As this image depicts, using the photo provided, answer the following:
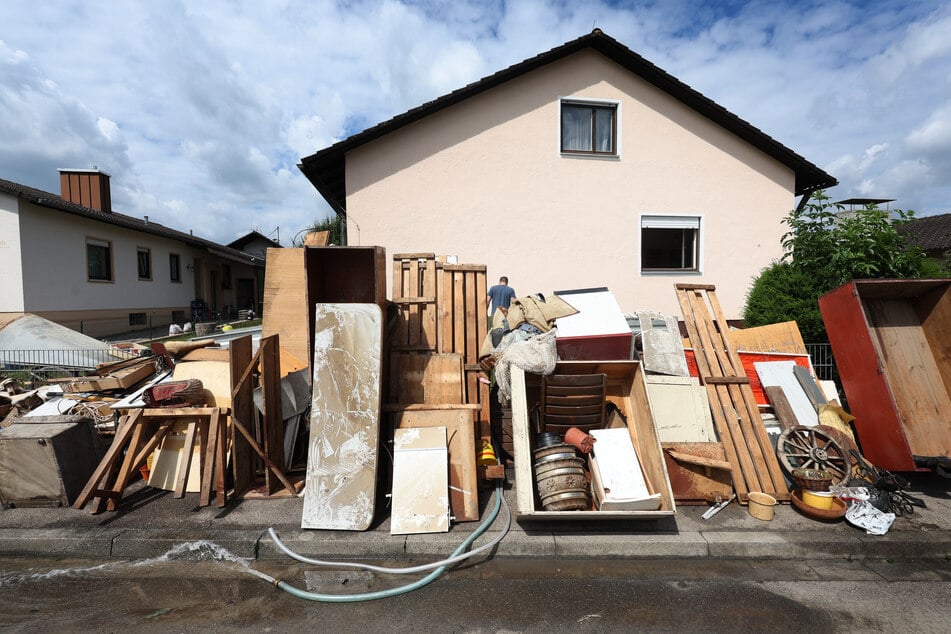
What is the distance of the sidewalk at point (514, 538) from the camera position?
337cm

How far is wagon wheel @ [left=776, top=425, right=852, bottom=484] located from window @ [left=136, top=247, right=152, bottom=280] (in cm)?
2132

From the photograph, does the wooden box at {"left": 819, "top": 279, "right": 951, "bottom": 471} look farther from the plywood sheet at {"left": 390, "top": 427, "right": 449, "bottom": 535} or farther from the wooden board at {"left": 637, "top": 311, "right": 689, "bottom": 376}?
the plywood sheet at {"left": 390, "top": 427, "right": 449, "bottom": 535}

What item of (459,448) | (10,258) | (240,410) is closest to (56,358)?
(240,410)

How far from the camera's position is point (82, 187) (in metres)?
17.7

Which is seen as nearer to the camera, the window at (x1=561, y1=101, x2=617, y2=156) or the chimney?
the window at (x1=561, y1=101, x2=617, y2=156)

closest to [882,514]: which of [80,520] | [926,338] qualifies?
[926,338]

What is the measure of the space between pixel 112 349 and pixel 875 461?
1109 centimetres

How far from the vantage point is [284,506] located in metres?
3.92

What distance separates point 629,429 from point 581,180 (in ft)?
22.2

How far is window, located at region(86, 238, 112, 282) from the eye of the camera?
14.5 m

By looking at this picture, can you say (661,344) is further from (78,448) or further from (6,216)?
(6,216)

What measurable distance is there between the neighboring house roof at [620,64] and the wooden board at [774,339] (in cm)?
616

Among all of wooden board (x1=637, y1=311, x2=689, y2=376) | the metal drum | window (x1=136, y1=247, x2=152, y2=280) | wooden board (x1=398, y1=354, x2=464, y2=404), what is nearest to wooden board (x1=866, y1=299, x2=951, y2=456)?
wooden board (x1=637, y1=311, x2=689, y2=376)

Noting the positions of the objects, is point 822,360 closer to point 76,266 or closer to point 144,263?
point 76,266
